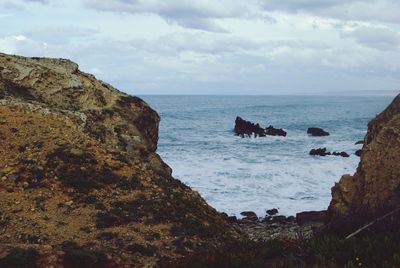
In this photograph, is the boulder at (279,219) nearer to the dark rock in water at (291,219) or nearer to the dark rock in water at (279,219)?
the dark rock in water at (279,219)

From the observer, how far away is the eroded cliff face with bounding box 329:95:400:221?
1230 cm

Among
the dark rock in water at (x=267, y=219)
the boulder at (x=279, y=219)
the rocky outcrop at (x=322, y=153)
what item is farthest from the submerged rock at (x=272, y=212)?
the rocky outcrop at (x=322, y=153)

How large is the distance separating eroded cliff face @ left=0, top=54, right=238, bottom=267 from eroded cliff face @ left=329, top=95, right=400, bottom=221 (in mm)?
3207

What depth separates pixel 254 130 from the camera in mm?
68625

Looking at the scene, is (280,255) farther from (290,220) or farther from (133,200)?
(290,220)

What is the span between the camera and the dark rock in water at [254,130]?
220 ft

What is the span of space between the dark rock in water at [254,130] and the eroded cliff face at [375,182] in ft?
172

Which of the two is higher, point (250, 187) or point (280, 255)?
point (280, 255)

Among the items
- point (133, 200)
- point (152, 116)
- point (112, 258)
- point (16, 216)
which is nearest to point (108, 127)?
point (152, 116)

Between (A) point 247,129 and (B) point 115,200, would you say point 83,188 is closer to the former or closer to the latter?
(B) point 115,200

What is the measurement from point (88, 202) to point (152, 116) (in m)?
7.21

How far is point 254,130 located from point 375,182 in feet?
184

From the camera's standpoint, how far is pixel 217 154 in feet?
154

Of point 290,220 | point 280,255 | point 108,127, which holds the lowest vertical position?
point 290,220
